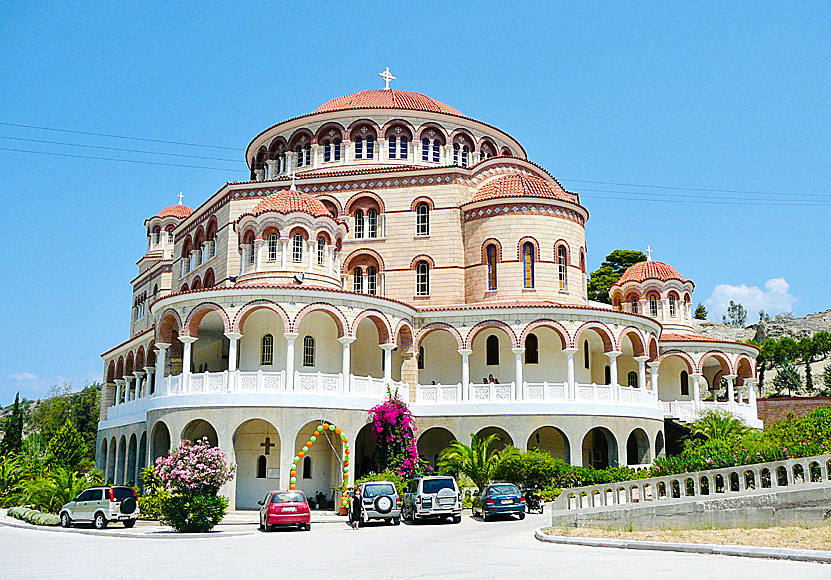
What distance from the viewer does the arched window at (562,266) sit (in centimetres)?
4128

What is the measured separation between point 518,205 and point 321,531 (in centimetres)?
2037

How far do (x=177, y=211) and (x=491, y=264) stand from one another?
99.6 ft

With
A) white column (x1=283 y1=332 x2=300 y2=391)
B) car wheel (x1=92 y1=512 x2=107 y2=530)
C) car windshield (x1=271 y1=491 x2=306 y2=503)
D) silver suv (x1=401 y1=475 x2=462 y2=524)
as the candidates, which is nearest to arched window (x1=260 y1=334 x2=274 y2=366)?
white column (x1=283 y1=332 x2=300 y2=391)

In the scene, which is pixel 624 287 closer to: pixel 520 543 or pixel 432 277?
pixel 432 277

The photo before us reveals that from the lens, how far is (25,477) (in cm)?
4403

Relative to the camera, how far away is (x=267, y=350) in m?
36.0

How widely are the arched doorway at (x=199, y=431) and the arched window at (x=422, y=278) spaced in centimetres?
1205

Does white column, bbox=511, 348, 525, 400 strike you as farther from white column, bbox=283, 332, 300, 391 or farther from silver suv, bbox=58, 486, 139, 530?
silver suv, bbox=58, 486, 139, 530

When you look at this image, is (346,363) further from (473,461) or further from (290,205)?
(290,205)

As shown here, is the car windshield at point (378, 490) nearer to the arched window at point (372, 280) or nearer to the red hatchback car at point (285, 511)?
the red hatchback car at point (285, 511)

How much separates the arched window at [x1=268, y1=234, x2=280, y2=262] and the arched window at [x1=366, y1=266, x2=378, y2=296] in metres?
6.37

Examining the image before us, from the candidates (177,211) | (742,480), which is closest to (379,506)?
(742,480)

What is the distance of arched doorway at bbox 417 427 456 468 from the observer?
40.0 m

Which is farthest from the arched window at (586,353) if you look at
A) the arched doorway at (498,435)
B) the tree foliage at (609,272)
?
the tree foliage at (609,272)
